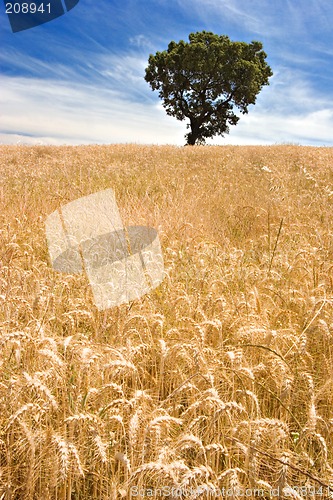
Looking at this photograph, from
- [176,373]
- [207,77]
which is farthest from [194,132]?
[176,373]

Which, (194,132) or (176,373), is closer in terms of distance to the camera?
(176,373)

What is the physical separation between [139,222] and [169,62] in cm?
2994

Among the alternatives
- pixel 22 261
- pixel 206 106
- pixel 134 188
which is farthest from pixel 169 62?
pixel 22 261

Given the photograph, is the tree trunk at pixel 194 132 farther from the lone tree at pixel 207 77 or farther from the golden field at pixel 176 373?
the golden field at pixel 176 373

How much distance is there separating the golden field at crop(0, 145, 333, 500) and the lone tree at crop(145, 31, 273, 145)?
28119mm

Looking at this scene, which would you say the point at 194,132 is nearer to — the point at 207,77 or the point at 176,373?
the point at 207,77

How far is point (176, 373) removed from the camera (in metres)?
2.07

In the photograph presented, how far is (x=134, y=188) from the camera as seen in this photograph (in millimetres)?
8320

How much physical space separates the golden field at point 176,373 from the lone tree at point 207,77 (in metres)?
28.1

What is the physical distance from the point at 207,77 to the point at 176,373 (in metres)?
32.7

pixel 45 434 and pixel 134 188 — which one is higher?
pixel 134 188

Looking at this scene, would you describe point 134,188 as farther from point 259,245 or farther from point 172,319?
point 172,319

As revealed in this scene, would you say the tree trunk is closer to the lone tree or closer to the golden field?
the lone tree

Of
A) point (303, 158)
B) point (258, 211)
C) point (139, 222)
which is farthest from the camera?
point (303, 158)
